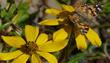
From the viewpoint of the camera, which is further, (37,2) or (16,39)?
(37,2)

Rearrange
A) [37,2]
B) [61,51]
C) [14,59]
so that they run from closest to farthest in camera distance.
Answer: [14,59]
[61,51]
[37,2]

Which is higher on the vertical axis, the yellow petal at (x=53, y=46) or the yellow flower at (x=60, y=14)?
the yellow flower at (x=60, y=14)

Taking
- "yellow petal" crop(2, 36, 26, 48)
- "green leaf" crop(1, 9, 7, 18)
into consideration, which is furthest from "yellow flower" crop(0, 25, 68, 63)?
"green leaf" crop(1, 9, 7, 18)

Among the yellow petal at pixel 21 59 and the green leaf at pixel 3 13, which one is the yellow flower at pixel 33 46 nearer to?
the yellow petal at pixel 21 59

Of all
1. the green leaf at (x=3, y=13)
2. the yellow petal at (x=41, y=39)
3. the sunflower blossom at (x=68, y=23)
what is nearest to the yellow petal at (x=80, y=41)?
the sunflower blossom at (x=68, y=23)

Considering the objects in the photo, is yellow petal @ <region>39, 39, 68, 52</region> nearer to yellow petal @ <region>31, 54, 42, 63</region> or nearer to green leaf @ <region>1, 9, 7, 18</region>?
yellow petal @ <region>31, 54, 42, 63</region>

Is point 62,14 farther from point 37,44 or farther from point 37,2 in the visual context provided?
point 37,2

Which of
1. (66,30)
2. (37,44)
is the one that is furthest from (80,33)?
(37,44)
